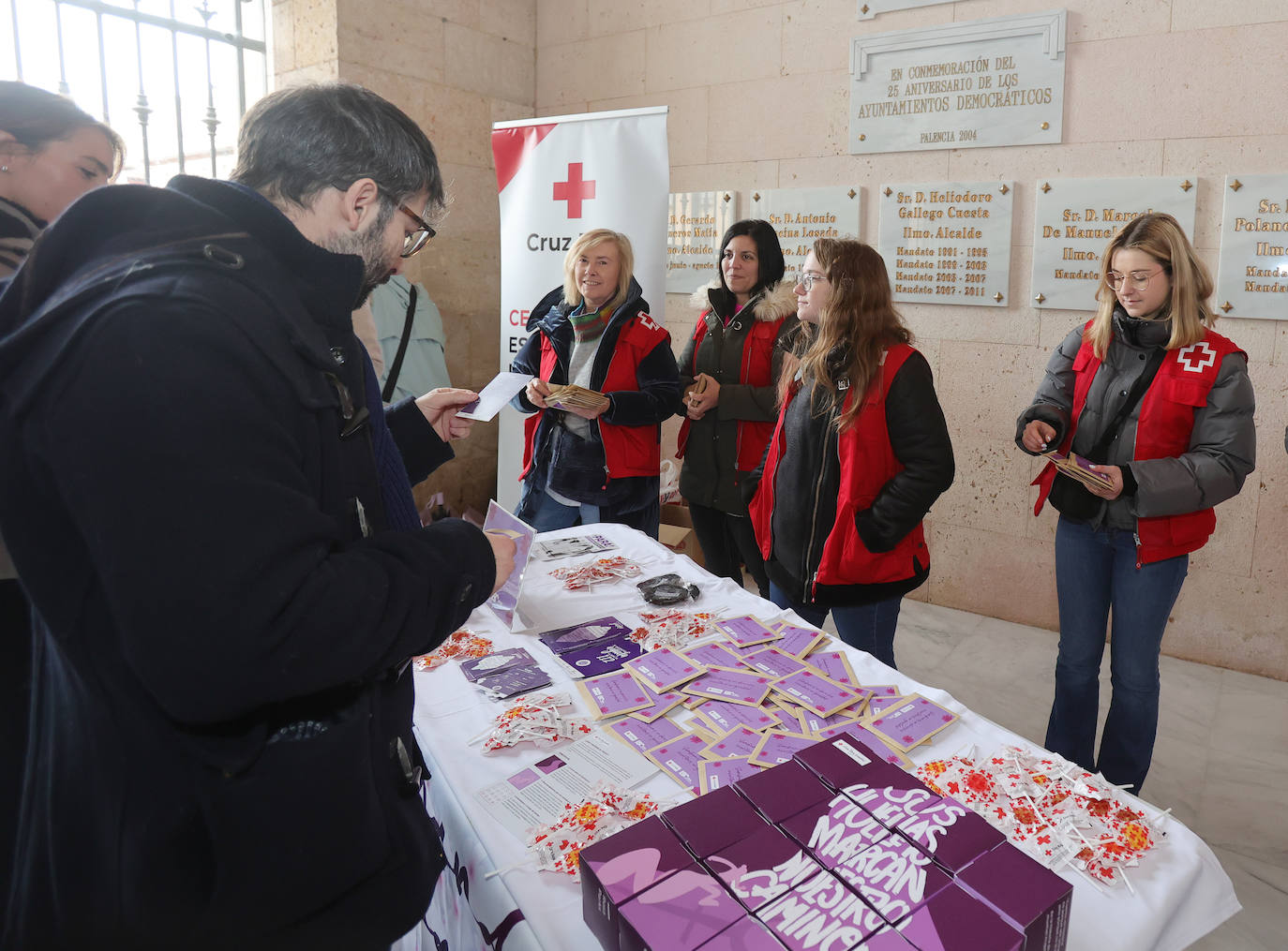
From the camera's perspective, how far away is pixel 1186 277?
1.95 meters

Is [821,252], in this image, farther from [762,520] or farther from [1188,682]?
[1188,682]

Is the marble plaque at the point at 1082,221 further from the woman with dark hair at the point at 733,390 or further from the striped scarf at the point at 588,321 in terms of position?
the striped scarf at the point at 588,321

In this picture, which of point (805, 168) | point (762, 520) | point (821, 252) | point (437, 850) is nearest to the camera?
point (437, 850)

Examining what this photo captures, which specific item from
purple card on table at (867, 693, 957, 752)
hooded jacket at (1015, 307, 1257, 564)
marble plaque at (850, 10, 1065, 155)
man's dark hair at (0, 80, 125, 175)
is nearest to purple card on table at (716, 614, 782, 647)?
purple card on table at (867, 693, 957, 752)

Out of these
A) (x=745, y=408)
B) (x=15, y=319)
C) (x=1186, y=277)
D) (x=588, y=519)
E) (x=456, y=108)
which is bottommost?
(x=588, y=519)

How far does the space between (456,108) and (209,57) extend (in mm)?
1105

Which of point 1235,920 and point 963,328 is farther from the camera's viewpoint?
point 963,328

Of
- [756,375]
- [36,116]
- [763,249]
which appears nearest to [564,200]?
[763,249]

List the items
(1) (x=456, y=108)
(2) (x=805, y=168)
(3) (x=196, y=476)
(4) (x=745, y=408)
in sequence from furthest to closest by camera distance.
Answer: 1. (1) (x=456, y=108)
2. (2) (x=805, y=168)
3. (4) (x=745, y=408)
4. (3) (x=196, y=476)

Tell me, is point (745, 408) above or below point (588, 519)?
above

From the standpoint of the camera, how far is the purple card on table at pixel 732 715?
4.18 feet

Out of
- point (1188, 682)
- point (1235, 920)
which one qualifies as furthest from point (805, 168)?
point (1235, 920)

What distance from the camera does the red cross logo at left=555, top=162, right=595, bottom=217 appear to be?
A: 3.41 m

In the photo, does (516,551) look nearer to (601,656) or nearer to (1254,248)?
(601,656)
